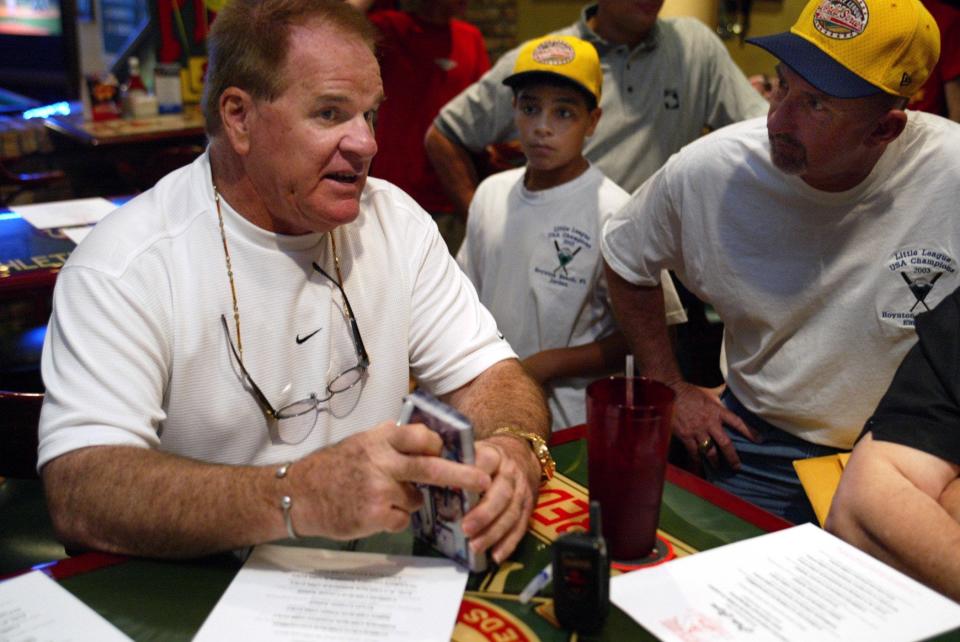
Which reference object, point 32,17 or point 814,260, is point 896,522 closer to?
point 814,260

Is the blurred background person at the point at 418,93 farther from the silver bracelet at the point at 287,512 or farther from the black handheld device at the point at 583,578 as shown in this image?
the black handheld device at the point at 583,578

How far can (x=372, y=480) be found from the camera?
3.91 ft

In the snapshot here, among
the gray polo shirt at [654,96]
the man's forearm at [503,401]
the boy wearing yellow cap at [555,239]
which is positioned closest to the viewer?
the man's forearm at [503,401]

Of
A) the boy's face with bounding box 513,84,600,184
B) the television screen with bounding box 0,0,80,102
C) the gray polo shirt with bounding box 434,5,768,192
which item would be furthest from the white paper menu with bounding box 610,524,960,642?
the television screen with bounding box 0,0,80,102

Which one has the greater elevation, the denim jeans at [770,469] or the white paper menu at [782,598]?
the white paper menu at [782,598]

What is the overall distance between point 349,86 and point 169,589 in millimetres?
804

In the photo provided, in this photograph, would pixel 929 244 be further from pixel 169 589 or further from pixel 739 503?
pixel 169 589

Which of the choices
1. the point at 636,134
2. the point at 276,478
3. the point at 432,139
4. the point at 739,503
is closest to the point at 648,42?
the point at 636,134

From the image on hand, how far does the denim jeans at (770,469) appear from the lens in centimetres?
205

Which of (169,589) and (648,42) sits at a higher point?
(648,42)

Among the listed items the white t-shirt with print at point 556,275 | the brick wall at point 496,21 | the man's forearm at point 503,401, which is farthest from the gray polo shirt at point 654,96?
the brick wall at point 496,21

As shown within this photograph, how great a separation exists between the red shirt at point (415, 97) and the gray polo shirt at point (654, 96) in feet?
2.27

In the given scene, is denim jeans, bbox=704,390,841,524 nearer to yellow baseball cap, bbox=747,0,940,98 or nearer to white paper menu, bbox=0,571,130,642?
yellow baseball cap, bbox=747,0,940,98

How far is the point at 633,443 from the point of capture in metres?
1.14
